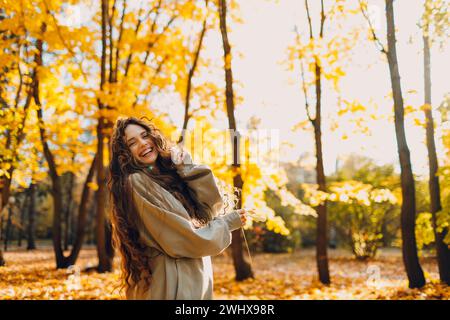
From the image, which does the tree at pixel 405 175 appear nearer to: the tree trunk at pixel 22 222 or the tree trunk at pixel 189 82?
the tree trunk at pixel 189 82

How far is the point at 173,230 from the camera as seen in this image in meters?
1.75

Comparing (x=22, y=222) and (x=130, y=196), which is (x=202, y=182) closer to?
(x=130, y=196)

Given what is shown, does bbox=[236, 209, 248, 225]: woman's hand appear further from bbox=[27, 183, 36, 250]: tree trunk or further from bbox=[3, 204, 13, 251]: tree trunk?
bbox=[27, 183, 36, 250]: tree trunk

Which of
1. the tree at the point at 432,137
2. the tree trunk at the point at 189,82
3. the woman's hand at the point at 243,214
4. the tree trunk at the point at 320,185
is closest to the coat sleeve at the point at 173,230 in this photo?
the woman's hand at the point at 243,214

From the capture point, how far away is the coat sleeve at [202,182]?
76.2 inches

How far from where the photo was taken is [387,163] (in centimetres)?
1301

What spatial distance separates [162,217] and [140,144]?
40 centimetres

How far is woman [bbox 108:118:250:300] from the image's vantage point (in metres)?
1.75

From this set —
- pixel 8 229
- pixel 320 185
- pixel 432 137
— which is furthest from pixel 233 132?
pixel 8 229

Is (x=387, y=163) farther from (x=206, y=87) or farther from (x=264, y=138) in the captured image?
(x=206, y=87)

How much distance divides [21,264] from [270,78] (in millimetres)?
6026

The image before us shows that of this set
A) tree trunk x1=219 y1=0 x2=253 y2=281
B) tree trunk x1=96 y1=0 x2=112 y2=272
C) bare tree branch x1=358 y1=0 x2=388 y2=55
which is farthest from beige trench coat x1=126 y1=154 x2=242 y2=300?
tree trunk x1=96 y1=0 x2=112 y2=272

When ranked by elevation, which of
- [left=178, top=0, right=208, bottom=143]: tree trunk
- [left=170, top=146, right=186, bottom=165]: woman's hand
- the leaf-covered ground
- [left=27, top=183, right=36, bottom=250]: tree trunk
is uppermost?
[left=178, top=0, right=208, bottom=143]: tree trunk
